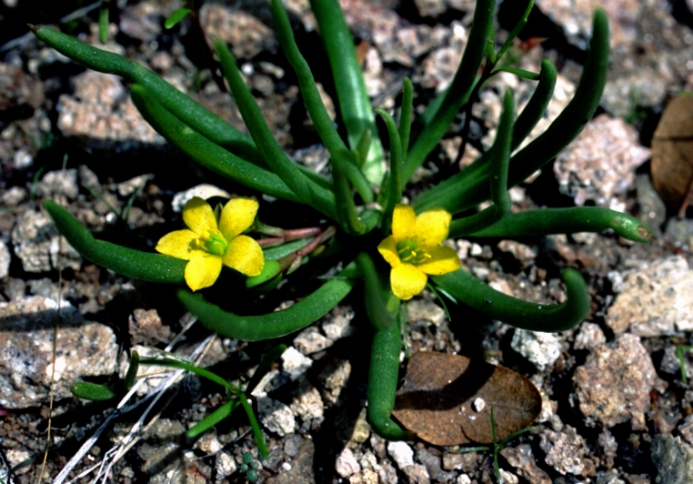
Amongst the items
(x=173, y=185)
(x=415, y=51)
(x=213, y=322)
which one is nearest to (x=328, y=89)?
(x=415, y=51)

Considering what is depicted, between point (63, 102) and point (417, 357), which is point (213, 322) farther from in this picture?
point (63, 102)

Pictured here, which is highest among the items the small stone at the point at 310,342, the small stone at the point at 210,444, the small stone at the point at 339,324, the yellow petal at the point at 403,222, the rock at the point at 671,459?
the yellow petal at the point at 403,222

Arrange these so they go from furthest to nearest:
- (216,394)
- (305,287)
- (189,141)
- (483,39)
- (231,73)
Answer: (305,287) → (216,394) → (483,39) → (189,141) → (231,73)

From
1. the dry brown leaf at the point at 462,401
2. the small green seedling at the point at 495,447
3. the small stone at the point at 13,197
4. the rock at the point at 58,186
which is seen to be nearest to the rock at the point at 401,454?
the dry brown leaf at the point at 462,401

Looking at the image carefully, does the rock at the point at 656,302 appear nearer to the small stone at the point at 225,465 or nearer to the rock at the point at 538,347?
the rock at the point at 538,347

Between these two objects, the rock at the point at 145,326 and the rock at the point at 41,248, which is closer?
the rock at the point at 145,326

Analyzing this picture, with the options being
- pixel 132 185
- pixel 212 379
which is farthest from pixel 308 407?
pixel 132 185
